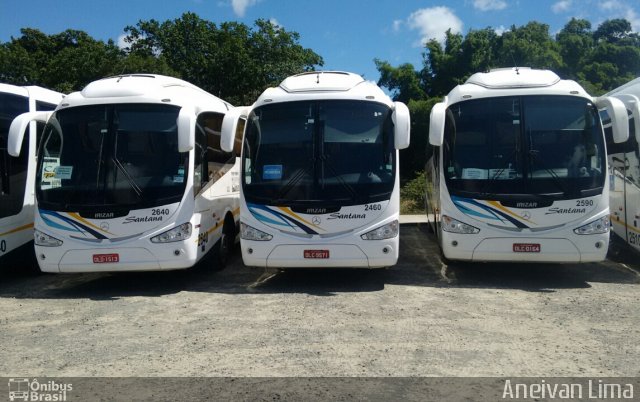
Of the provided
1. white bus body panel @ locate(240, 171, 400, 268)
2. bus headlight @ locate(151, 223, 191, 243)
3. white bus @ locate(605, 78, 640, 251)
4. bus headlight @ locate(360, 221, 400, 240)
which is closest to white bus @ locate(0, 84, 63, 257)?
bus headlight @ locate(151, 223, 191, 243)

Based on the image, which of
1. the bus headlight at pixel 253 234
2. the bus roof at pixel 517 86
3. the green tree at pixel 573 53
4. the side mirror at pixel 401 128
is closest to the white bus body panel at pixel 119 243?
the bus headlight at pixel 253 234

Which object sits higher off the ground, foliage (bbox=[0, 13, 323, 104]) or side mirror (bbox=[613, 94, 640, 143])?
foliage (bbox=[0, 13, 323, 104])

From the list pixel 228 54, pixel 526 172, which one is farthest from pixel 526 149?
pixel 228 54

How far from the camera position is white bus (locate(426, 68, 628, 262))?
7.98 meters

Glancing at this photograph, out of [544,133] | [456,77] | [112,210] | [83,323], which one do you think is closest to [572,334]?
[544,133]

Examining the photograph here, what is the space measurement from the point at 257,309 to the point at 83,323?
6.93 ft

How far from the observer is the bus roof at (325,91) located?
829 cm

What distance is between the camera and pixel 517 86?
8.44 metres

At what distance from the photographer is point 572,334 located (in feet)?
19.6

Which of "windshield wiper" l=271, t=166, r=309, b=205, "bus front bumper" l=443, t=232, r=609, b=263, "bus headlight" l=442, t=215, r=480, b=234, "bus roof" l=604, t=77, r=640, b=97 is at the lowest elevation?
"bus front bumper" l=443, t=232, r=609, b=263

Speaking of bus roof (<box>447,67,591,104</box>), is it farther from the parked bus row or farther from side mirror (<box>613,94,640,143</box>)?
side mirror (<box>613,94,640,143</box>)

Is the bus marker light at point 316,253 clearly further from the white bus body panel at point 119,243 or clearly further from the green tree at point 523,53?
the green tree at point 523,53

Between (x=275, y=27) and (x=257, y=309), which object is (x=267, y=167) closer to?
(x=257, y=309)

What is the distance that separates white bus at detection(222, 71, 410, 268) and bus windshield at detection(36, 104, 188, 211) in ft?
3.05
